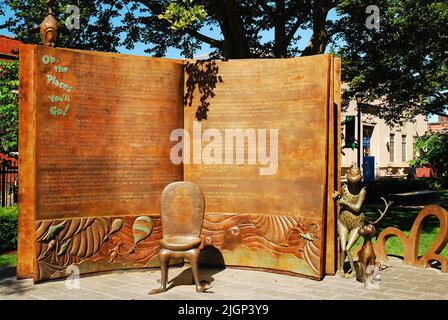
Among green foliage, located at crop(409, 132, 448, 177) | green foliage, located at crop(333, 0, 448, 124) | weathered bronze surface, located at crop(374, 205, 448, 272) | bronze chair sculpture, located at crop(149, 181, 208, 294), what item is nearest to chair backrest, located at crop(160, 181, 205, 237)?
bronze chair sculpture, located at crop(149, 181, 208, 294)

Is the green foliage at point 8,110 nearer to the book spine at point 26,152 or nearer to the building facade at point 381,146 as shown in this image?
the book spine at point 26,152

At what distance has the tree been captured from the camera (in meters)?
12.8

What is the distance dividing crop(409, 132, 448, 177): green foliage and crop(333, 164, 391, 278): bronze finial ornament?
28.8 m

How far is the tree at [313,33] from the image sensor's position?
42.1 ft

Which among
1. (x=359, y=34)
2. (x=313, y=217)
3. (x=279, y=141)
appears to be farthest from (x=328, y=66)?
(x=359, y=34)

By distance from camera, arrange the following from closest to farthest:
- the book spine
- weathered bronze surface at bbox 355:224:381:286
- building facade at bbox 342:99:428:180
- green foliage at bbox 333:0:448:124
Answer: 1. weathered bronze surface at bbox 355:224:381:286
2. the book spine
3. green foliage at bbox 333:0:448:124
4. building facade at bbox 342:99:428:180

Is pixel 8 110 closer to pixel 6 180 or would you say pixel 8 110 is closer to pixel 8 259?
pixel 6 180

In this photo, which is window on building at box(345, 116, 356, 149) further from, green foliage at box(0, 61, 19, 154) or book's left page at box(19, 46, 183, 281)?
green foliage at box(0, 61, 19, 154)

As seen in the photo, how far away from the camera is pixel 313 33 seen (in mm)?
13094

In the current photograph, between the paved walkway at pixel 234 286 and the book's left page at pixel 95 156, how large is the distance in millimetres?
420

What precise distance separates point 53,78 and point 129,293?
3.64 m

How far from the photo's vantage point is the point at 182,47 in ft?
54.0

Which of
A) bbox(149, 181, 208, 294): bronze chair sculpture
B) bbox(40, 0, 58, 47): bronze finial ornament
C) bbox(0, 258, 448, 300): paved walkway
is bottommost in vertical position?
bbox(0, 258, 448, 300): paved walkway

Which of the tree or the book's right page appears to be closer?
the book's right page
